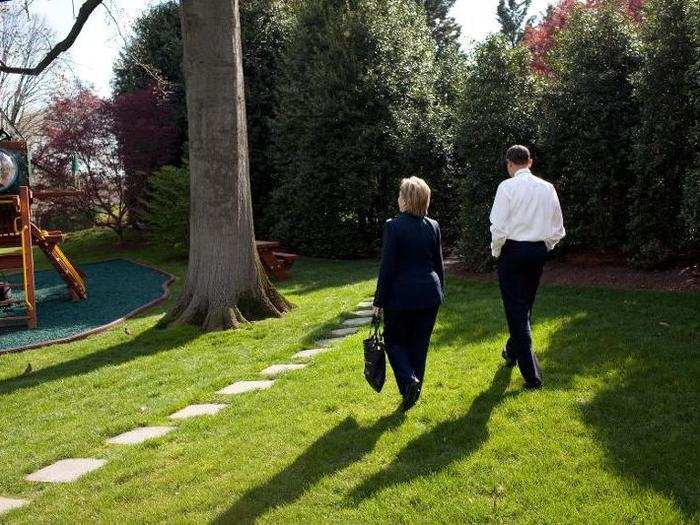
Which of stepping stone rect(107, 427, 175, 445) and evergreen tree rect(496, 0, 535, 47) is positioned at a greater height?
evergreen tree rect(496, 0, 535, 47)

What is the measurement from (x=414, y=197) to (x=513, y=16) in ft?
159

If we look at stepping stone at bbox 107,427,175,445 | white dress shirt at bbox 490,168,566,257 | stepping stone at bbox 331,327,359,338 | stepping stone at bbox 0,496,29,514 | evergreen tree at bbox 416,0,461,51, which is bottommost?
stepping stone at bbox 0,496,29,514

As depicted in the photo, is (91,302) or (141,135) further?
(141,135)

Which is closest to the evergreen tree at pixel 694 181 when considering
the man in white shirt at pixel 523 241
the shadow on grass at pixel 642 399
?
the shadow on grass at pixel 642 399

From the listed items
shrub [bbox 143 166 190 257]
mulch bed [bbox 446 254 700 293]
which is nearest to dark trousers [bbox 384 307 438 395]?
mulch bed [bbox 446 254 700 293]

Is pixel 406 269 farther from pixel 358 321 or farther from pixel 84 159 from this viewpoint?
pixel 84 159

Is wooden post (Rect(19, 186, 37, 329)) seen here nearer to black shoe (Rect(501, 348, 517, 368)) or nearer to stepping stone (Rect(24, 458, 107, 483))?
stepping stone (Rect(24, 458, 107, 483))

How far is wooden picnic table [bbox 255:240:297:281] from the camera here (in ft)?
51.0

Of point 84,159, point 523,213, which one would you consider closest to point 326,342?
point 523,213

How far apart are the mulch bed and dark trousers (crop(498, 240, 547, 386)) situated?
17.1ft

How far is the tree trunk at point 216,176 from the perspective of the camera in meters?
9.93

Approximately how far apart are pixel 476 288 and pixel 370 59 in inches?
379

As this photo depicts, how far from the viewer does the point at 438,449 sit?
4.55 m

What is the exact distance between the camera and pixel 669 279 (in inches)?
412
